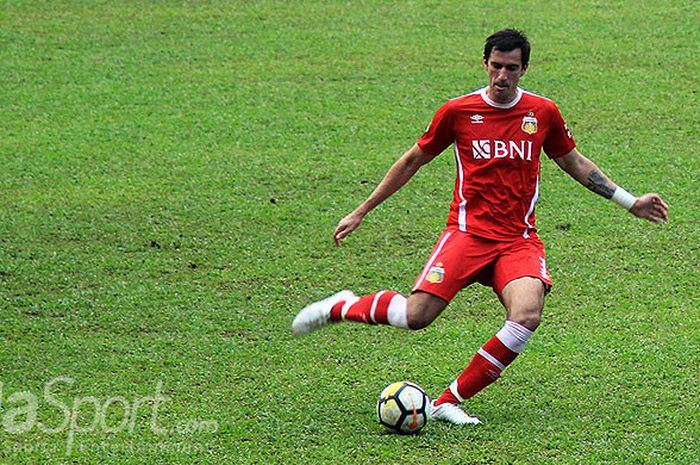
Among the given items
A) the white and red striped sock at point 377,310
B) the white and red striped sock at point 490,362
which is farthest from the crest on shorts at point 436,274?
the white and red striped sock at point 490,362

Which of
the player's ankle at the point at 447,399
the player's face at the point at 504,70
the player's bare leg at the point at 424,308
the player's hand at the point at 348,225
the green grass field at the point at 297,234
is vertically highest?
the player's face at the point at 504,70

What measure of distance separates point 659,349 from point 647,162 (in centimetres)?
383

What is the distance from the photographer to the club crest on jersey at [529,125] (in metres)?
7.03

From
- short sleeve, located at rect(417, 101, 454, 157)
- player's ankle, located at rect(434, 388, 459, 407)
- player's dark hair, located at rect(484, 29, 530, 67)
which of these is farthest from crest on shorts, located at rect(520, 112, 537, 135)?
player's ankle, located at rect(434, 388, 459, 407)

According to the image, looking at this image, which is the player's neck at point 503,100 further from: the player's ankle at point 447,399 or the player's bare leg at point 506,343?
the player's ankle at point 447,399

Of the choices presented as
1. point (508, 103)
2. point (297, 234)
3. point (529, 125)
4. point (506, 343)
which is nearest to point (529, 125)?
point (529, 125)

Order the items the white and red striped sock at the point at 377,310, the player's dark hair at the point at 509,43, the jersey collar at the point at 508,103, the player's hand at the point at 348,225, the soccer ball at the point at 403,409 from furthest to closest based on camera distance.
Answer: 1. the player's hand at the point at 348,225
2. the jersey collar at the point at 508,103
3. the white and red striped sock at the point at 377,310
4. the player's dark hair at the point at 509,43
5. the soccer ball at the point at 403,409

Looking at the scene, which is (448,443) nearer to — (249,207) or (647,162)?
(249,207)

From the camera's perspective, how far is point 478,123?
23.2 feet

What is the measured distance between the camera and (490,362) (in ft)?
22.5

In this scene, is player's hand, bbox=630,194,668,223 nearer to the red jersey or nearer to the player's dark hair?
the red jersey

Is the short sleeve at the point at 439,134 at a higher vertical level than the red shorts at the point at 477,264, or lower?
higher

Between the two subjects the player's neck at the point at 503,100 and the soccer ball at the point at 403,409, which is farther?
the player's neck at the point at 503,100

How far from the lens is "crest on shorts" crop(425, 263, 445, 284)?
22.8 ft
